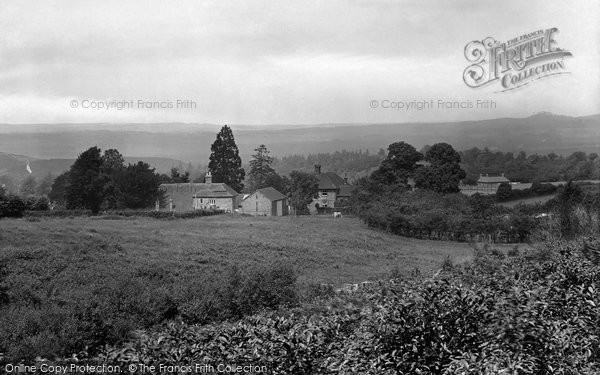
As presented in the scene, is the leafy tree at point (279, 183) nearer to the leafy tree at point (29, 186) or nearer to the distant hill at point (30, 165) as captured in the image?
the distant hill at point (30, 165)

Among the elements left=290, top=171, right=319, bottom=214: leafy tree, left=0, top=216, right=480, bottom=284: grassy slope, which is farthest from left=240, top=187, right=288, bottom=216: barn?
left=290, top=171, right=319, bottom=214: leafy tree

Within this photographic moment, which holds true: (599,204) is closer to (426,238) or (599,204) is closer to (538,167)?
(538,167)

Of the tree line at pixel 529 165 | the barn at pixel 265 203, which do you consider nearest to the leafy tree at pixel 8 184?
the barn at pixel 265 203

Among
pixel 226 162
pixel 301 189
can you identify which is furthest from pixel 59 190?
pixel 301 189

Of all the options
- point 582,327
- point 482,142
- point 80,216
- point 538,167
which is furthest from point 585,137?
point 80,216

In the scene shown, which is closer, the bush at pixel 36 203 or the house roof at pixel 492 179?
the bush at pixel 36 203
